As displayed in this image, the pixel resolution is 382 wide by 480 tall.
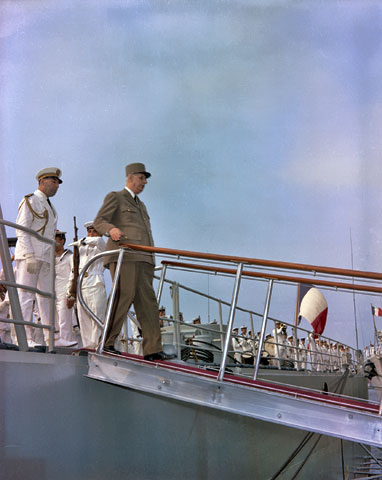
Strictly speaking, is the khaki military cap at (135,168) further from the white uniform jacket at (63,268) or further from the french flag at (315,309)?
the french flag at (315,309)

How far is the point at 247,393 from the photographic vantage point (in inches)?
152

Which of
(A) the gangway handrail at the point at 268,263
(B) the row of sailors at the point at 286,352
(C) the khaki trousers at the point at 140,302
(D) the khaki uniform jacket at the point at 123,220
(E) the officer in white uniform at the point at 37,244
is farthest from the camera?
(B) the row of sailors at the point at 286,352

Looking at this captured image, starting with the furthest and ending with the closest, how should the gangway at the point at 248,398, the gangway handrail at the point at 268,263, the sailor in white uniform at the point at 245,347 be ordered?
1. the sailor in white uniform at the point at 245,347
2. the gangway handrail at the point at 268,263
3. the gangway at the point at 248,398

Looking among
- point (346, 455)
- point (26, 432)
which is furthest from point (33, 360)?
point (346, 455)

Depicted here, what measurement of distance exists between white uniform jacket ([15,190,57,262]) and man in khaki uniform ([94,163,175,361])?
80cm

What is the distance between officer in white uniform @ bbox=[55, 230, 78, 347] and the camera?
6496mm

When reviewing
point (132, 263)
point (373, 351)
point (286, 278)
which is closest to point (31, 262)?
point (132, 263)

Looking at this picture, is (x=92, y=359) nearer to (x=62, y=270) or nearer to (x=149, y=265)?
(x=149, y=265)

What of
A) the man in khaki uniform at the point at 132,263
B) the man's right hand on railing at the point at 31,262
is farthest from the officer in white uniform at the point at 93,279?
the man in khaki uniform at the point at 132,263

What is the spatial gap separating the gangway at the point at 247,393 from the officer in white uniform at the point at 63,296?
1681 mm

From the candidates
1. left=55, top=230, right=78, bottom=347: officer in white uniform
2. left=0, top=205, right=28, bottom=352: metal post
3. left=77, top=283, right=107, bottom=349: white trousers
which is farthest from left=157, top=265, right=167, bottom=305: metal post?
left=0, top=205, right=28, bottom=352: metal post

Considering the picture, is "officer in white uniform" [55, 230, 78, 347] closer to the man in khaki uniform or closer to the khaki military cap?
the man in khaki uniform

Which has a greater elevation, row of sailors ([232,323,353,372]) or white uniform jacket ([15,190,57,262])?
white uniform jacket ([15,190,57,262])

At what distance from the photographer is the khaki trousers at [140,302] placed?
14.7 ft
